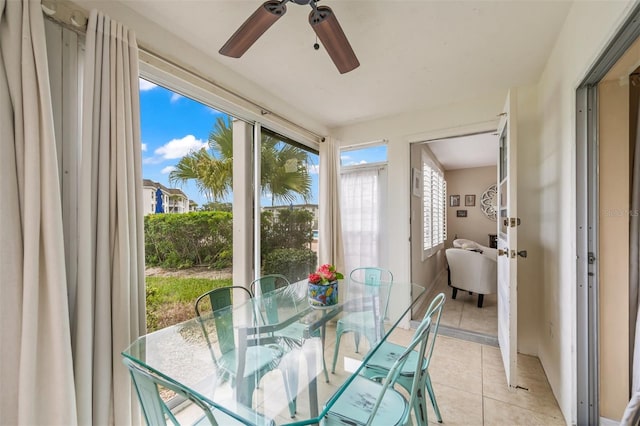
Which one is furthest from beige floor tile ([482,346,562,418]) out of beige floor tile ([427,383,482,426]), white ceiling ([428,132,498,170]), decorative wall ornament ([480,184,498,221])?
decorative wall ornament ([480,184,498,221])

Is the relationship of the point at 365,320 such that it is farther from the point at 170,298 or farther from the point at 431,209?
the point at 431,209

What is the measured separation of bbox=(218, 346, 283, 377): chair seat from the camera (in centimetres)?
131

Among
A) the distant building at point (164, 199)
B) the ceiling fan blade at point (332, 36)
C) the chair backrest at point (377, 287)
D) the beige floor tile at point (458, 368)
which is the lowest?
the beige floor tile at point (458, 368)

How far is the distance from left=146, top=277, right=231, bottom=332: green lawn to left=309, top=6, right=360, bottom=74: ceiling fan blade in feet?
6.06

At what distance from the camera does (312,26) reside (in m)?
1.25

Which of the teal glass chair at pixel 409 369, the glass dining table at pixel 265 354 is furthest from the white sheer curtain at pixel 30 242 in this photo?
the teal glass chair at pixel 409 369

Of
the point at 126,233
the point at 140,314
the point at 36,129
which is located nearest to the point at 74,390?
the point at 140,314

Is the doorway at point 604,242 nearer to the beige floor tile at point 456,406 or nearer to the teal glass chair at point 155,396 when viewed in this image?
the beige floor tile at point 456,406

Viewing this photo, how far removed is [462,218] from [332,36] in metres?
6.02

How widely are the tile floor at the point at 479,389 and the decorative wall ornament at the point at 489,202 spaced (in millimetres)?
4141

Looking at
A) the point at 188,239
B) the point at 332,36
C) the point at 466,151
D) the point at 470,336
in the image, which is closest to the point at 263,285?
the point at 188,239

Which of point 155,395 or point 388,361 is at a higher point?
point 155,395

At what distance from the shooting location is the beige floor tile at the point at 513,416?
163 cm

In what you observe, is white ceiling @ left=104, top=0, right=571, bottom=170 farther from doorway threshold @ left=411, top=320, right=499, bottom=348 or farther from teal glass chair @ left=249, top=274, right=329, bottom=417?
doorway threshold @ left=411, top=320, right=499, bottom=348
